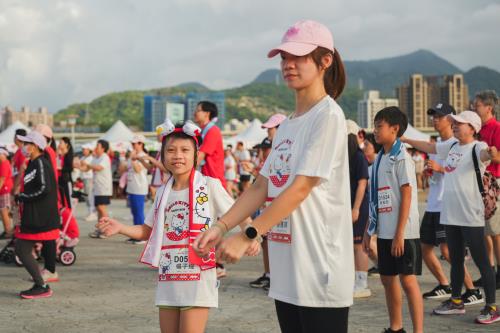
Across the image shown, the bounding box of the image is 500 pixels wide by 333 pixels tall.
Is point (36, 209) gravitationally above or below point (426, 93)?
below

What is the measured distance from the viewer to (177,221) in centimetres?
398

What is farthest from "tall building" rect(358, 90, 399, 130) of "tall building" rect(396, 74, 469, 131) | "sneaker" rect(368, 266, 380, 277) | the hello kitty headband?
the hello kitty headband

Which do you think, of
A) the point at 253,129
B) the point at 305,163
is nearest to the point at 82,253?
the point at 305,163

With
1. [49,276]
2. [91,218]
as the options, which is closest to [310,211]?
[49,276]

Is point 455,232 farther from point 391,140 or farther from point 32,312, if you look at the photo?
point 32,312

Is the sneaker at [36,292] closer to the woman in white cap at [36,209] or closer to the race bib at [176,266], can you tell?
the woman in white cap at [36,209]

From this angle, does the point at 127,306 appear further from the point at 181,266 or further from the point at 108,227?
the point at 108,227

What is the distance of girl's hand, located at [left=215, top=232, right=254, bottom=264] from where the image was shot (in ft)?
7.52

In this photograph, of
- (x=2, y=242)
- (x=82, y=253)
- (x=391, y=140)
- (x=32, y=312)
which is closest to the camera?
(x=391, y=140)

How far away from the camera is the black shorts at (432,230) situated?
7156 mm

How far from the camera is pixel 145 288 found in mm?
7621

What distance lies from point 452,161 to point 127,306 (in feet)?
11.6

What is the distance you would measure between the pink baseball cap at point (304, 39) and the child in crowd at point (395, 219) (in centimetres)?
257

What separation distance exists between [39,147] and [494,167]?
16.6 feet
